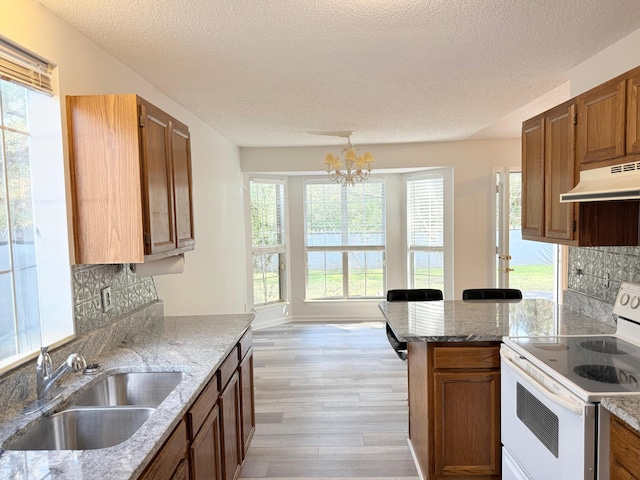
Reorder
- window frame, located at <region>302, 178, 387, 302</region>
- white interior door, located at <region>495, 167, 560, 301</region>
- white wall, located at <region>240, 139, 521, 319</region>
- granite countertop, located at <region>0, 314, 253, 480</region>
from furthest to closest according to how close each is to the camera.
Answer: window frame, located at <region>302, 178, 387, 302</region> → white wall, located at <region>240, 139, 521, 319</region> → white interior door, located at <region>495, 167, 560, 301</region> → granite countertop, located at <region>0, 314, 253, 480</region>

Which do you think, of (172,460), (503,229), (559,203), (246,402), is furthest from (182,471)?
(503,229)

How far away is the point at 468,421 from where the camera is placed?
7.42ft

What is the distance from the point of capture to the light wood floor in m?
2.65

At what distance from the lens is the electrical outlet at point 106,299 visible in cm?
220

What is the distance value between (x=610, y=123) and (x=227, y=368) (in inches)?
87.2

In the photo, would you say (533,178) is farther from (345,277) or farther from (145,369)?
(345,277)

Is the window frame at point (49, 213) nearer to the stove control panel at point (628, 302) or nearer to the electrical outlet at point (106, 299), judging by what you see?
the electrical outlet at point (106, 299)

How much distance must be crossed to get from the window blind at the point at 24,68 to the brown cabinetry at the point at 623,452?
255cm

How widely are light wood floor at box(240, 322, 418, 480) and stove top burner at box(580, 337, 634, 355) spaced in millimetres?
1259

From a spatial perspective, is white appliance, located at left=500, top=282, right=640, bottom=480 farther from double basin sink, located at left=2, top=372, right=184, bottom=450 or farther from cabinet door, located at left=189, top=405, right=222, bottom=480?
double basin sink, located at left=2, top=372, right=184, bottom=450

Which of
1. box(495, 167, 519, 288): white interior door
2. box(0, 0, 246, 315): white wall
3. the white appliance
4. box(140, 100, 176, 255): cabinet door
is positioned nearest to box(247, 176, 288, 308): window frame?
box(0, 0, 246, 315): white wall

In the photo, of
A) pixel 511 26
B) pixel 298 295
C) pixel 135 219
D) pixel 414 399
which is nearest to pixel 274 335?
pixel 298 295

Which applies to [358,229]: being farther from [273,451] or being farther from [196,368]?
[196,368]

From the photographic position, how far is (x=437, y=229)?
568 cm
